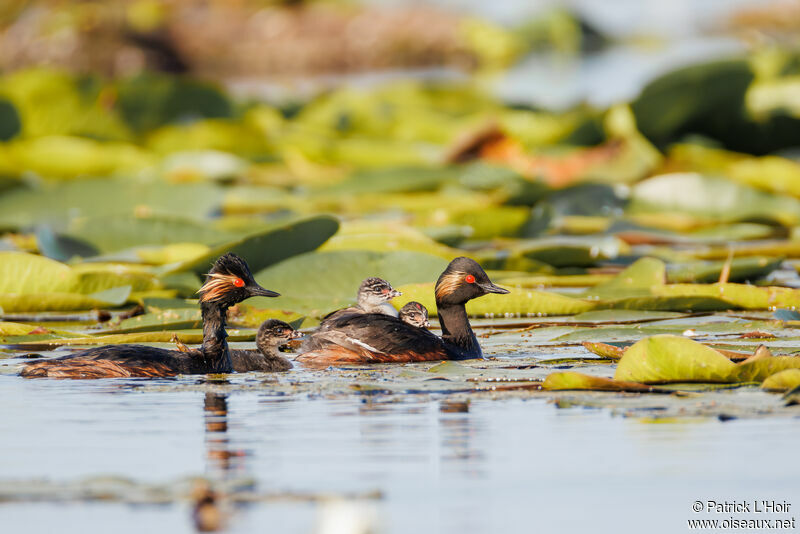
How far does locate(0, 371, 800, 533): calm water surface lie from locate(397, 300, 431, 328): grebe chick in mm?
1785

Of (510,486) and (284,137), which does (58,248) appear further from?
(284,137)

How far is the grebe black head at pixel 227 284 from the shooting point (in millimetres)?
6039

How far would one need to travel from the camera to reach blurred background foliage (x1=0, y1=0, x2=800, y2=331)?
7.10 m

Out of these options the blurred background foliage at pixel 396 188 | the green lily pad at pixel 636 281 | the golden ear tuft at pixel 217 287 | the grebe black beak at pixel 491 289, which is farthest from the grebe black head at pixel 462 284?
the golden ear tuft at pixel 217 287

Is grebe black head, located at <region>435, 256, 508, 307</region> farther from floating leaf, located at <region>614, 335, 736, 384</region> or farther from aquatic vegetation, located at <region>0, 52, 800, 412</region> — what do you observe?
floating leaf, located at <region>614, 335, 736, 384</region>

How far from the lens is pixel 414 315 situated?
6707 millimetres

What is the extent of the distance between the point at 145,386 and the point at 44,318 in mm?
2158

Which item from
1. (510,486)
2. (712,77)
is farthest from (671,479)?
(712,77)

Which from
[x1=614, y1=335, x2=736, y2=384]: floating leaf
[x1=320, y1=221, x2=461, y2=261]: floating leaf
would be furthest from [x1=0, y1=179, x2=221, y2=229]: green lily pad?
[x1=614, y1=335, x2=736, y2=384]: floating leaf

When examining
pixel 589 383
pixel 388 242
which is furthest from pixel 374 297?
pixel 589 383

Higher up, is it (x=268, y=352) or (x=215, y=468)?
(x=268, y=352)

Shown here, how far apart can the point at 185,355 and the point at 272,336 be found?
50 centimetres

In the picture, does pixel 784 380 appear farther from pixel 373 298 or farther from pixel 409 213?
pixel 409 213

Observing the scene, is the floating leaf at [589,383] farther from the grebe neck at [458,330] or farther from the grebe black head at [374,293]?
the grebe black head at [374,293]
